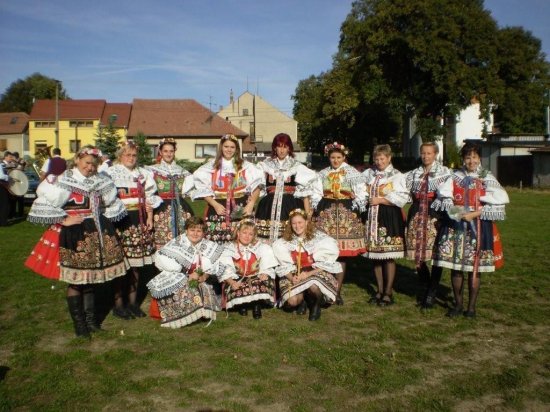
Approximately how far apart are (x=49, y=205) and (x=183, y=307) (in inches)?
67.5

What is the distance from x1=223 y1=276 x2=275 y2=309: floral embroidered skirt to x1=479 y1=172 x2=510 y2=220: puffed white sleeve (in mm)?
2458

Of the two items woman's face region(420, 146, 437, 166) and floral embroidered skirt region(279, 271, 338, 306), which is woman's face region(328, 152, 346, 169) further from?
floral embroidered skirt region(279, 271, 338, 306)

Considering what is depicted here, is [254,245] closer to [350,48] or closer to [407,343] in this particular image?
[407,343]

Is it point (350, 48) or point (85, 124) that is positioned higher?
point (350, 48)

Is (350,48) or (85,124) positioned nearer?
(350,48)

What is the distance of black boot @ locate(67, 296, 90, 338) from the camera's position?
5.15m

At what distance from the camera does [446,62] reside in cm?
2727

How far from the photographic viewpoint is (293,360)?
4.61 meters

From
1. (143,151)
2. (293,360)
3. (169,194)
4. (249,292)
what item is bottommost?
(293,360)

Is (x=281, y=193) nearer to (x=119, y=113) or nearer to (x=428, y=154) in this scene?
(x=428, y=154)

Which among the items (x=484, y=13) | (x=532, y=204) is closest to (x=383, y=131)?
(x=484, y=13)

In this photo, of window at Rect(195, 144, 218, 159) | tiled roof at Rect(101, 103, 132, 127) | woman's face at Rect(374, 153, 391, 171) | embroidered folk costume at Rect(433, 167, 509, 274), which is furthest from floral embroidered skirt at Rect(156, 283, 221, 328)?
tiled roof at Rect(101, 103, 132, 127)

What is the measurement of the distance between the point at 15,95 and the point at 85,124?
30674 millimetres

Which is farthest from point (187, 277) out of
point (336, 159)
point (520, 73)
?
point (520, 73)
